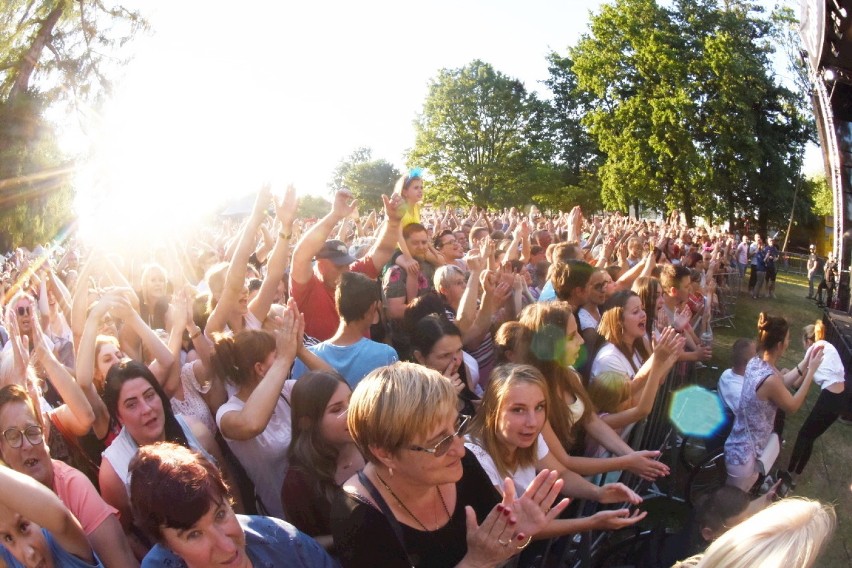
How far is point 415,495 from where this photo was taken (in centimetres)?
205

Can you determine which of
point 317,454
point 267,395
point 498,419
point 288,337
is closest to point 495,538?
point 498,419

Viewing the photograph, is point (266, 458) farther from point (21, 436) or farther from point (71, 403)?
point (21, 436)

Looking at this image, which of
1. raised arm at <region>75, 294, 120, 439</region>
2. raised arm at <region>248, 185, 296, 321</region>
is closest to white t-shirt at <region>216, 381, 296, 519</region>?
raised arm at <region>75, 294, 120, 439</region>

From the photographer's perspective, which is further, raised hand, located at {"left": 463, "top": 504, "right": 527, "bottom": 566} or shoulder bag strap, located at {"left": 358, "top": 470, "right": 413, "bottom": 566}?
shoulder bag strap, located at {"left": 358, "top": 470, "right": 413, "bottom": 566}

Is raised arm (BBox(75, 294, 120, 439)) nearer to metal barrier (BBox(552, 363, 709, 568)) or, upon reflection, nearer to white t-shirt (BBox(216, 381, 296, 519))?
white t-shirt (BBox(216, 381, 296, 519))

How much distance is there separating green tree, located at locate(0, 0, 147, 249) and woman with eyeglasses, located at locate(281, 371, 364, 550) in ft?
46.3

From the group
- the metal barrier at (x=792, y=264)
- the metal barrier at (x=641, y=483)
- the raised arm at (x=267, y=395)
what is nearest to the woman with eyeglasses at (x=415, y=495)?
the raised arm at (x=267, y=395)

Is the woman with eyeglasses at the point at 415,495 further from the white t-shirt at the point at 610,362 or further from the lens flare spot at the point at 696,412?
the lens flare spot at the point at 696,412

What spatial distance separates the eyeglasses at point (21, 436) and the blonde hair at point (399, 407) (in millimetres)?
1129

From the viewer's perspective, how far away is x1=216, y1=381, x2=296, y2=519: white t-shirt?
2.87 metres

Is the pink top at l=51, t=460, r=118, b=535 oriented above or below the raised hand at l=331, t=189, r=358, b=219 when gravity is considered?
below

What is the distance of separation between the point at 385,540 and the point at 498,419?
860 mm

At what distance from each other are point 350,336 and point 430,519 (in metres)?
1.57

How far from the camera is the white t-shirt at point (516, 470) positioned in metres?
2.55
